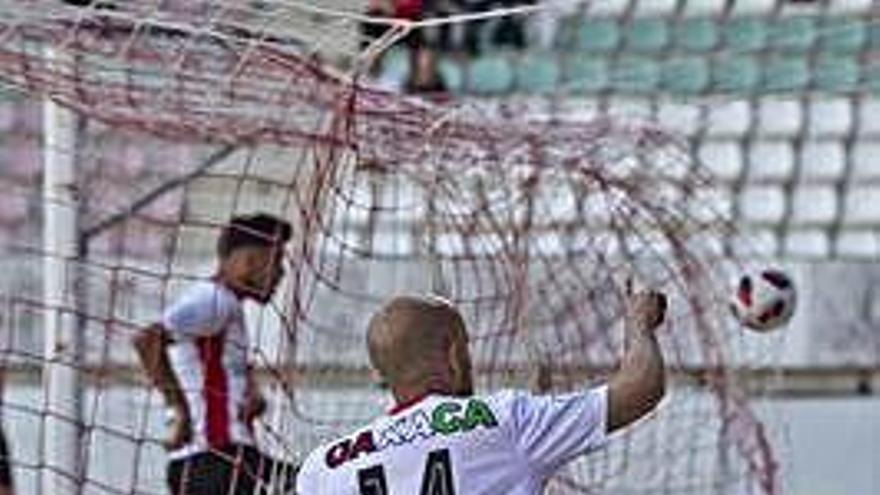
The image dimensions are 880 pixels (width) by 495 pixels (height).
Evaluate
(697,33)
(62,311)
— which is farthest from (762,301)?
(697,33)

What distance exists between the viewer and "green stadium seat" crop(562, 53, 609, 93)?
1021cm

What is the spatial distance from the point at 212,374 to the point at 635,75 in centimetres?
381

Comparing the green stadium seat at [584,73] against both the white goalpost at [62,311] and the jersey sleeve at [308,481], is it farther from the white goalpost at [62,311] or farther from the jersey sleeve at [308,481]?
the jersey sleeve at [308,481]

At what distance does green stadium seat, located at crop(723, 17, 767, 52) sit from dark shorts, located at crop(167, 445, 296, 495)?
3.96 metres

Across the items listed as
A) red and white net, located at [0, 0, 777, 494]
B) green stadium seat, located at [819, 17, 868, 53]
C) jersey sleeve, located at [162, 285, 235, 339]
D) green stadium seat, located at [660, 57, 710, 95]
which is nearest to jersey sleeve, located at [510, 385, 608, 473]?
red and white net, located at [0, 0, 777, 494]

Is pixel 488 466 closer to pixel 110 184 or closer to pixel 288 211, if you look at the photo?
pixel 288 211

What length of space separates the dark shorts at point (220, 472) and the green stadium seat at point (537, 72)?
3.97 m

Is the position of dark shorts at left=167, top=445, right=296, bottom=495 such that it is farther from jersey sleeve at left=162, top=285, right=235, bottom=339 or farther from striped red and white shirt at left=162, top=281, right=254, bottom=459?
jersey sleeve at left=162, top=285, right=235, bottom=339

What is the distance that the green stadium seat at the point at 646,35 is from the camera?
35.2ft

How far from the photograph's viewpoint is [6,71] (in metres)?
5.99

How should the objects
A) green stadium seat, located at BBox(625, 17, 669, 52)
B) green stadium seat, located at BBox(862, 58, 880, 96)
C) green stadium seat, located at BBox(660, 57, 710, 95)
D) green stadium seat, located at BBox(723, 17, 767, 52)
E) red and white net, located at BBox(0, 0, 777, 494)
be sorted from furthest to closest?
green stadium seat, located at BBox(625, 17, 669, 52)
green stadium seat, located at BBox(723, 17, 767, 52)
green stadium seat, located at BBox(660, 57, 710, 95)
green stadium seat, located at BBox(862, 58, 880, 96)
red and white net, located at BBox(0, 0, 777, 494)

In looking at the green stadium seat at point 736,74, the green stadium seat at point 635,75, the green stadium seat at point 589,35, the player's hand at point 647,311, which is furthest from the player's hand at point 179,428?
the green stadium seat at point 589,35

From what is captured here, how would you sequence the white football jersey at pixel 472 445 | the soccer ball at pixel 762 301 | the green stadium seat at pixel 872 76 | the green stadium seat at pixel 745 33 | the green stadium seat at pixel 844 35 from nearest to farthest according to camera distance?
1. the white football jersey at pixel 472 445
2. the soccer ball at pixel 762 301
3. the green stadium seat at pixel 872 76
4. the green stadium seat at pixel 844 35
5. the green stadium seat at pixel 745 33

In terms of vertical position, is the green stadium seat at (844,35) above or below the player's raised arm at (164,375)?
above
